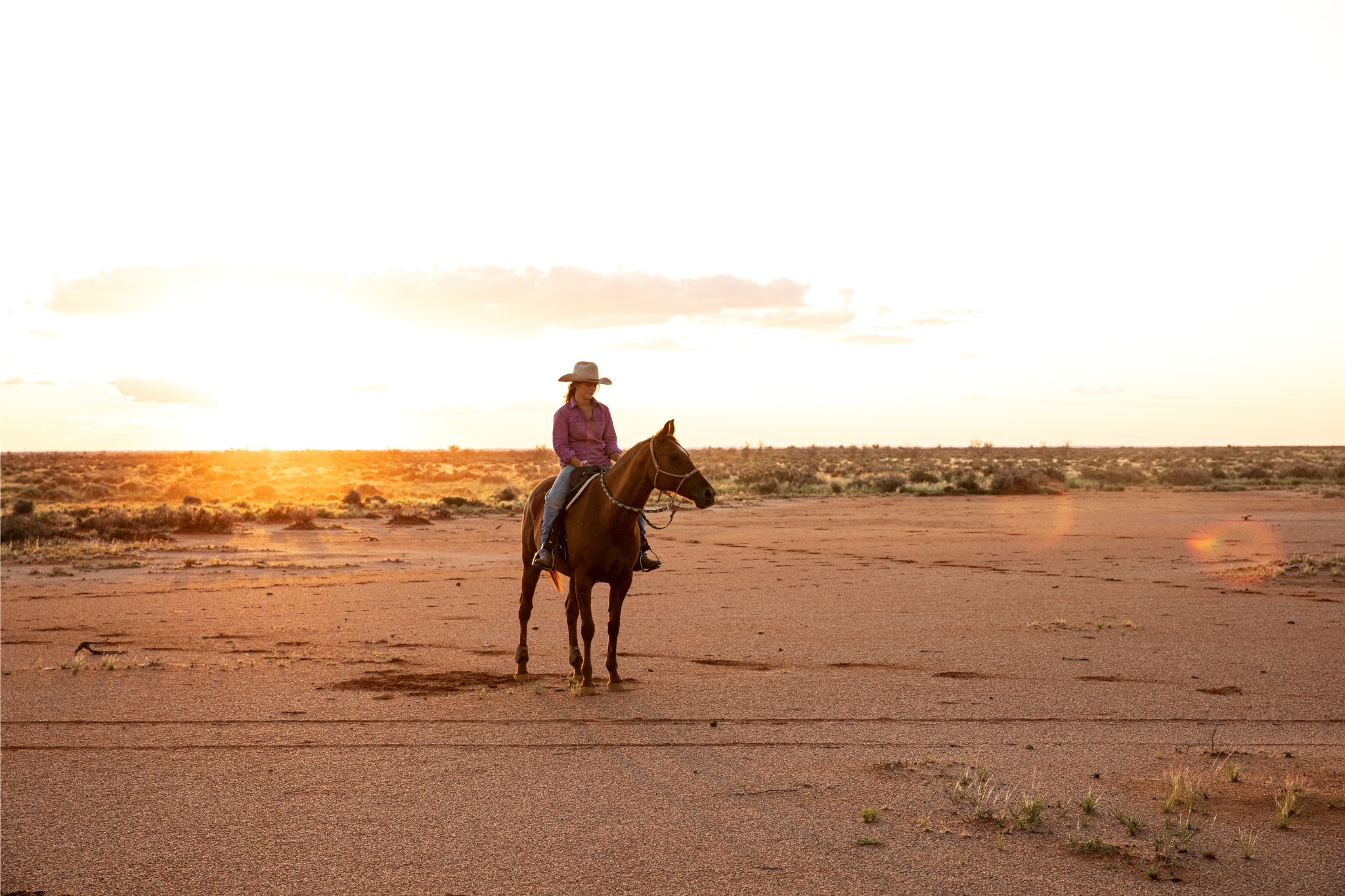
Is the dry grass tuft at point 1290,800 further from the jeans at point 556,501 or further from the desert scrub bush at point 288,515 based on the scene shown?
the desert scrub bush at point 288,515

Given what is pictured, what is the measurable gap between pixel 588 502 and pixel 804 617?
210 inches

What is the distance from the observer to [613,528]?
31.3 ft

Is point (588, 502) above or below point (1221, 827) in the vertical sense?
above

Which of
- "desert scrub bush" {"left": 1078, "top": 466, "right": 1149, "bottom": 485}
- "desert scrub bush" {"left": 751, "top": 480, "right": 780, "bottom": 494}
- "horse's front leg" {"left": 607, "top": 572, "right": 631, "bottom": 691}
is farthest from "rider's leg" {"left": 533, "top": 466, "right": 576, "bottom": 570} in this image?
"desert scrub bush" {"left": 1078, "top": 466, "right": 1149, "bottom": 485}

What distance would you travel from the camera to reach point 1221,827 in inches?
228

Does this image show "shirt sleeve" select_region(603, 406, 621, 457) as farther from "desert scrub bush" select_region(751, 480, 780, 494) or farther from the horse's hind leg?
"desert scrub bush" select_region(751, 480, 780, 494)

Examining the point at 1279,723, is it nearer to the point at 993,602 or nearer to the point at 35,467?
the point at 993,602

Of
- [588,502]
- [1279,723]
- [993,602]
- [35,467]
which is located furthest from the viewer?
[35,467]

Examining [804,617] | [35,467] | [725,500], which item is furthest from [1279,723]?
[35,467]

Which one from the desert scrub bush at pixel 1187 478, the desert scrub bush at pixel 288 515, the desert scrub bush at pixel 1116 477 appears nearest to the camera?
the desert scrub bush at pixel 288 515

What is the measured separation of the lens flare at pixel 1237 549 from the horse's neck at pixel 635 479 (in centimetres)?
1234

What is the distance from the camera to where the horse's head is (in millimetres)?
8906

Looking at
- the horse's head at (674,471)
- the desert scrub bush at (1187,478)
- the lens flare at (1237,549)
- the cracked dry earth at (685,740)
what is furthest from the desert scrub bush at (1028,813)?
the desert scrub bush at (1187,478)

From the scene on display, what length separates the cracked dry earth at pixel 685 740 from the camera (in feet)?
17.5
